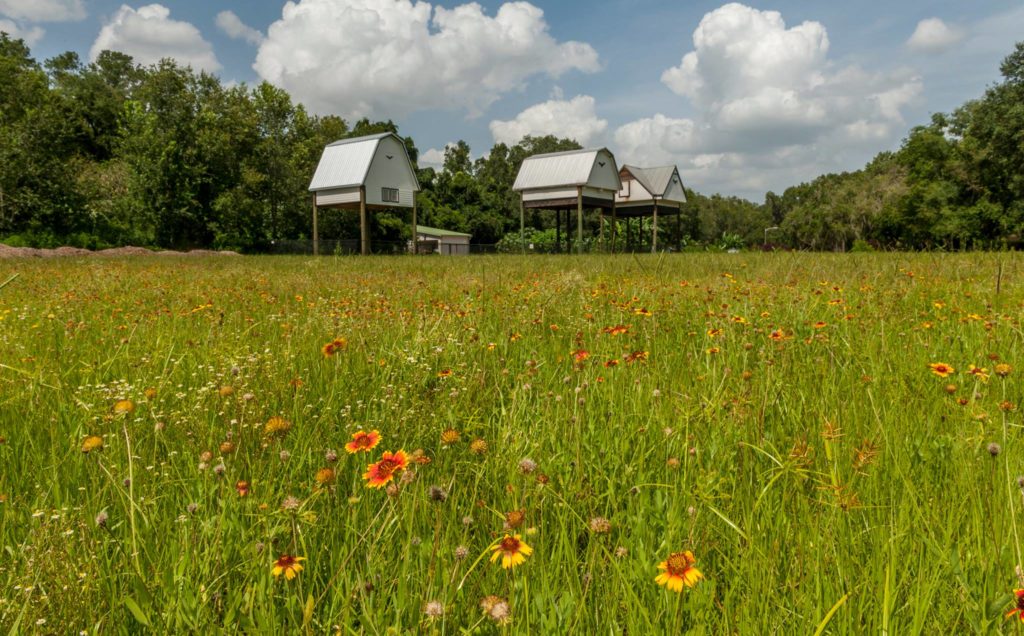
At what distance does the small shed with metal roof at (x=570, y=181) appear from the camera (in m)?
26.3

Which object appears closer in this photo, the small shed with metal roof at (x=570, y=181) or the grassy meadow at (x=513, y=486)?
the grassy meadow at (x=513, y=486)

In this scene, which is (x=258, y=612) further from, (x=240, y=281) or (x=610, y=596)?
(x=240, y=281)

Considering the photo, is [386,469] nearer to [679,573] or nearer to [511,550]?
[511,550]

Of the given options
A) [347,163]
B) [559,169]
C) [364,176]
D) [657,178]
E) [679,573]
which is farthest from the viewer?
[657,178]

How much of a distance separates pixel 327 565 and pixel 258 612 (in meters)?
0.29

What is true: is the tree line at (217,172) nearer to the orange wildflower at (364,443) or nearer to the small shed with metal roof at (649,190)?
the small shed with metal roof at (649,190)

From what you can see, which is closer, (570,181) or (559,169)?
(570,181)

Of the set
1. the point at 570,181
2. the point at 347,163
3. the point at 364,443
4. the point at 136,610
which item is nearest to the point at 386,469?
the point at 364,443

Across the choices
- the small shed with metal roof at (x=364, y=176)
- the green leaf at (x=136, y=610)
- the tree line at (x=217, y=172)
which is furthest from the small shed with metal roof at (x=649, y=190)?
the green leaf at (x=136, y=610)

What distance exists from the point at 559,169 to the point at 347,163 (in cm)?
975

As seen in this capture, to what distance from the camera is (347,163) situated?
81.3 feet

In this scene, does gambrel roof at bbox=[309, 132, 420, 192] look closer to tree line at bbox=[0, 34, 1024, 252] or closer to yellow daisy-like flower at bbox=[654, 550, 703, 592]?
tree line at bbox=[0, 34, 1024, 252]

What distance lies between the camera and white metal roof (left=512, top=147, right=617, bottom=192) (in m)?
26.3

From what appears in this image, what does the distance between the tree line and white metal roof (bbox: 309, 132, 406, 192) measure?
9.43m
